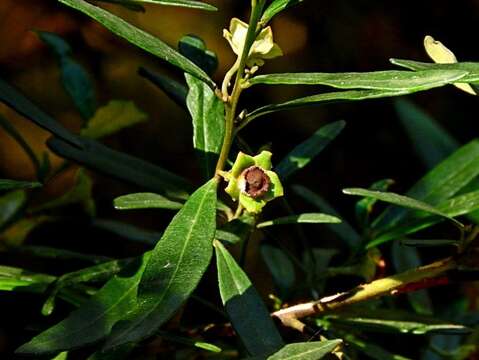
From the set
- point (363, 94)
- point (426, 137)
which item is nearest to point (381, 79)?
point (363, 94)

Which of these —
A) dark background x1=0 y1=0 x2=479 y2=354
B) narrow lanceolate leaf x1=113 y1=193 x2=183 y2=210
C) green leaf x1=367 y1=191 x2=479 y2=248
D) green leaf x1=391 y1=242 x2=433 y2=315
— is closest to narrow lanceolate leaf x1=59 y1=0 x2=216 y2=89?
narrow lanceolate leaf x1=113 y1=193 x2=183 y2=210

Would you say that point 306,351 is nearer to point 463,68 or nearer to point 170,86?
point 463,68

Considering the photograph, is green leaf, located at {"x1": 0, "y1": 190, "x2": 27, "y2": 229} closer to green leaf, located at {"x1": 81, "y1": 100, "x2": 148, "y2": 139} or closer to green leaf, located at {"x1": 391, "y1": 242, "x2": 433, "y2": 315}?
green leaf, located at {"x1": 81, "y1": 100, "x2": 148, "y2": 139}

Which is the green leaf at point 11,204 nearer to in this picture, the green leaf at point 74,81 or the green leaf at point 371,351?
the green leaf at point 74,81

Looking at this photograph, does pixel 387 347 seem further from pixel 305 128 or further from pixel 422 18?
pixel 422 18

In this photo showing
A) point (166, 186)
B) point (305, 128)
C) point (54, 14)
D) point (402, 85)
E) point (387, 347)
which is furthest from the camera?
point (305, 128)

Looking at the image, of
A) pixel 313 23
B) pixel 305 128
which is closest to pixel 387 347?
pixel 305 128

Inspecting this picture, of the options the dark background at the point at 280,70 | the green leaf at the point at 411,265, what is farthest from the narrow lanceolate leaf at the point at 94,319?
the dark background at the point at 280,70
